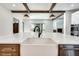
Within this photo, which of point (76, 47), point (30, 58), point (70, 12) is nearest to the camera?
point (30, 58)

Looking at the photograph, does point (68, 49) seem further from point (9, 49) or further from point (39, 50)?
point (9, 49)

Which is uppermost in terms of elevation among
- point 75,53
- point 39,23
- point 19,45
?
point 39,23

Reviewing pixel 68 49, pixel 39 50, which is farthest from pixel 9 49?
pixel 68 49

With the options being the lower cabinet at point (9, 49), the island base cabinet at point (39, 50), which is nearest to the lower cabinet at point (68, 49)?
the island base cabinet at point (39, 50)

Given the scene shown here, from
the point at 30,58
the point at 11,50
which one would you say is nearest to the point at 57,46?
the point at 11,50

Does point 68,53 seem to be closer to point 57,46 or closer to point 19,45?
point 57,46

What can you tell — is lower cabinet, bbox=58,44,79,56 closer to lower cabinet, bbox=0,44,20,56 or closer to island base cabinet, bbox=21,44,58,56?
island base cabinet, bbox=21,44,58,56

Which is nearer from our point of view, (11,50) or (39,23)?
(11,50)

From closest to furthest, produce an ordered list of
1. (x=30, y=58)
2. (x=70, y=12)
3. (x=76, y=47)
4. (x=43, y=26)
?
(x=30, y=58)
(x=76, y=47)
(x=70, y=12)
(x=43, y=26)

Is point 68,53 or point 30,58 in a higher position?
point 30,58

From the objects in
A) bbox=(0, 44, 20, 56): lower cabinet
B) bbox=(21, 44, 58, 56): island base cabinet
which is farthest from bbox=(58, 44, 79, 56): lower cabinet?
bbox=(0, 44, 20, 56): lower cabinet

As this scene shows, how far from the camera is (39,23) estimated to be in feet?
46.1

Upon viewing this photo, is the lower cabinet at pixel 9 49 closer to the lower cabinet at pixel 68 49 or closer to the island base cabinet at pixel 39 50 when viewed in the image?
the island base cabinet at pixel 39 50

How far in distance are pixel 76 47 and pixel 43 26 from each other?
11.5 m
